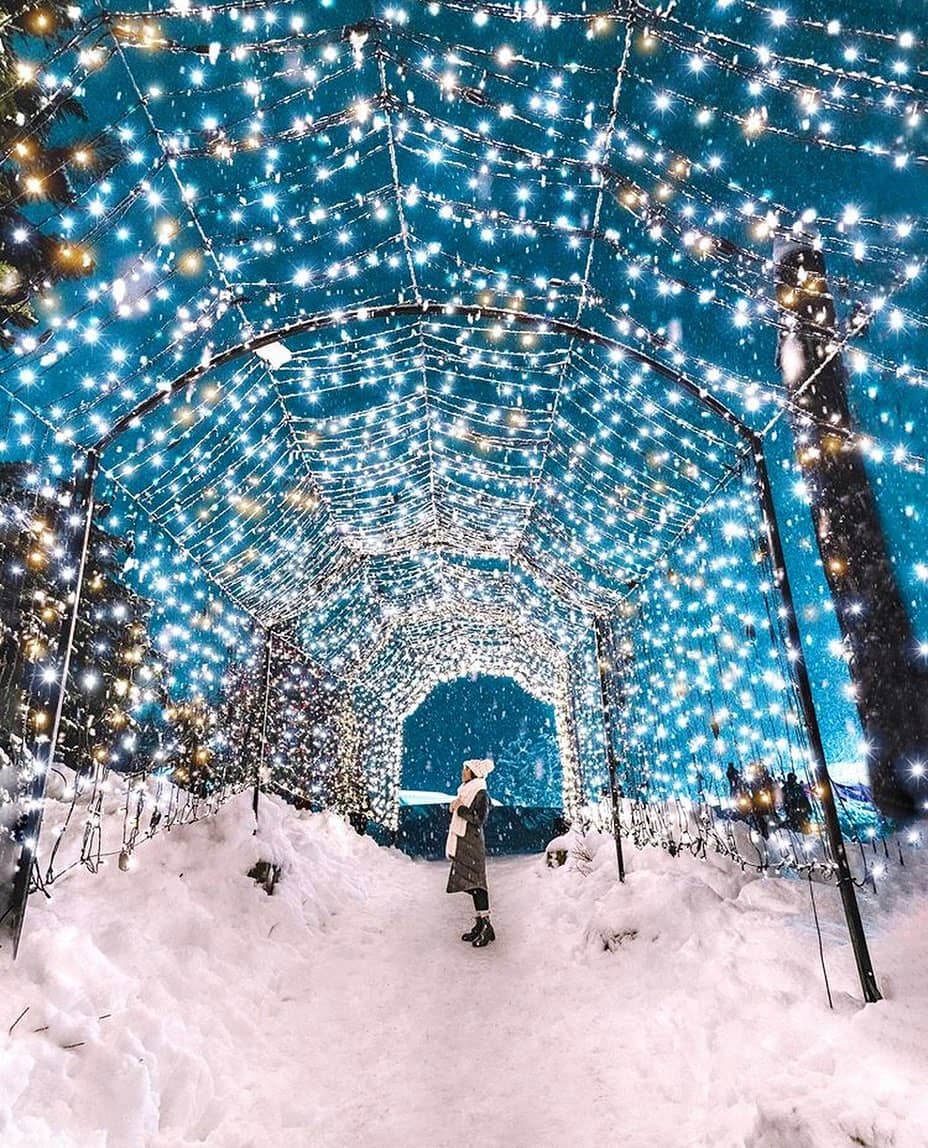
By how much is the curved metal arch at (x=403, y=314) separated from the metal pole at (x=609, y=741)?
4196 millimetres

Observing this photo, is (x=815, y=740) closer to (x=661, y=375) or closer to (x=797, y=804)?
(x=661, y=375)

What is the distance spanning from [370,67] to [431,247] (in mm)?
1484

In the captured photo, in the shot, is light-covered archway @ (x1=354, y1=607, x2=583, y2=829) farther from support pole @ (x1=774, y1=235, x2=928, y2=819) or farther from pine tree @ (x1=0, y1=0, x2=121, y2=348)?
pine tree @ (x1=0, y1=0, x2=121, y2=348)

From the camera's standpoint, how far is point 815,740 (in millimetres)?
3969

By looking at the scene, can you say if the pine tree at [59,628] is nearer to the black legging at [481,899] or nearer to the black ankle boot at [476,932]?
the black legging at [481,899]

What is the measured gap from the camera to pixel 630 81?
12.9 feet

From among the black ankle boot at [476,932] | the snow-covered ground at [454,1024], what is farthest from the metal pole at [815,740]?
the black ankle boot at [476,932]

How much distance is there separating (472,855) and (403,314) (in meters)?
5.00

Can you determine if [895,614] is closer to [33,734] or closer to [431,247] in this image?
[431,247]

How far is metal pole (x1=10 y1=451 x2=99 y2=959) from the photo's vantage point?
11.3 feet

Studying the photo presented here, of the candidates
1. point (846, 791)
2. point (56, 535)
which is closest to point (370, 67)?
point (56, 535)

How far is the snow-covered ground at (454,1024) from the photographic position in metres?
2.74

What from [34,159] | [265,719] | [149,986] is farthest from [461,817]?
[34,159]

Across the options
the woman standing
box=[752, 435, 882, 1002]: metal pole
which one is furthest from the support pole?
the woman standing
